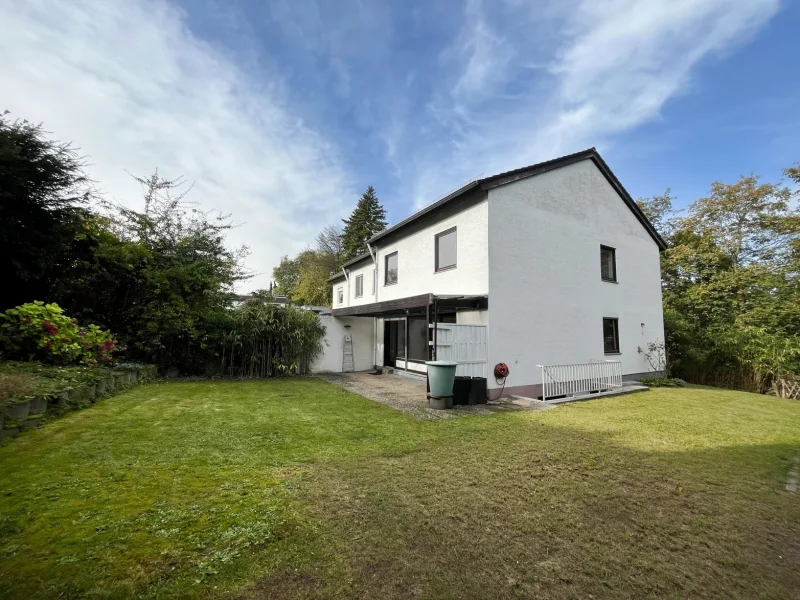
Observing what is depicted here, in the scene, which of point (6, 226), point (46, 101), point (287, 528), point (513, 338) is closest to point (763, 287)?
point (513, 338)

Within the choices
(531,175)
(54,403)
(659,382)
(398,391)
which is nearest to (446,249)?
(531,175)

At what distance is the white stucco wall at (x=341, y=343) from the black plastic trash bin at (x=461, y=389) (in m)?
6.95

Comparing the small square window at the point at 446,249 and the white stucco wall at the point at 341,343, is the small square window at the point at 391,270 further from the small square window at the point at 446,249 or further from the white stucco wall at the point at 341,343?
the small square window at the point at 446,249

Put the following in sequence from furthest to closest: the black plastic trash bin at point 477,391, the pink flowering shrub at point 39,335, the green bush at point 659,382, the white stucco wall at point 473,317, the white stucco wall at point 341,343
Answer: the white stucco wall at point 341,343
the green bush at point 659,382
the white stucco wall at point 473,317
the black plastic trash bin at point 477,391
the pink flowering shrub at point 39,335

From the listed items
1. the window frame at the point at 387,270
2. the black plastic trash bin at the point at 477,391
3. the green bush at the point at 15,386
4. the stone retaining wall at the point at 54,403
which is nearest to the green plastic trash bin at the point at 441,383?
the black plastic trash bin at the point at 477,391

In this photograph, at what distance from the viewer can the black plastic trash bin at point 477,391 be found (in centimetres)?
770

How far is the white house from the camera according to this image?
8.77m

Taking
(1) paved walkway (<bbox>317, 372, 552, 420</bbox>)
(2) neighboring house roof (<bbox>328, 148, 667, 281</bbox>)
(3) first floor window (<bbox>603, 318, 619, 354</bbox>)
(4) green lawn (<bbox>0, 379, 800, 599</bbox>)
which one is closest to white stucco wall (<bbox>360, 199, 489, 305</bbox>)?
(2) neighboring house roof (<bbox>328, 148, 667, 281</bbox>)

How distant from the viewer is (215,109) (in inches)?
323

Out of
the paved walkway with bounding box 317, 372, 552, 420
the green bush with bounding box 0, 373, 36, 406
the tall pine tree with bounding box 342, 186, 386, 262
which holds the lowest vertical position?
the paved walkway with bounding box 317, 372, 552, 420

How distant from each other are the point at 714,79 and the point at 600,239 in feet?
17.6

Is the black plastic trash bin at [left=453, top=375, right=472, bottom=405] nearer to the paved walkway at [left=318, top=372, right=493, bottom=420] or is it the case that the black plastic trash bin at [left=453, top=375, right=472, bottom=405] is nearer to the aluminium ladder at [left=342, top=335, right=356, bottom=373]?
the paved walkway at [left=318, top=372, right=493, bottom=420]

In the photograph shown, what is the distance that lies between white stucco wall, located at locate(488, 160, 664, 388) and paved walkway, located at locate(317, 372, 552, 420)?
3.58ft

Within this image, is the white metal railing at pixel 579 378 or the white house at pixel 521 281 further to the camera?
the white metal railing at pixel 579 378
